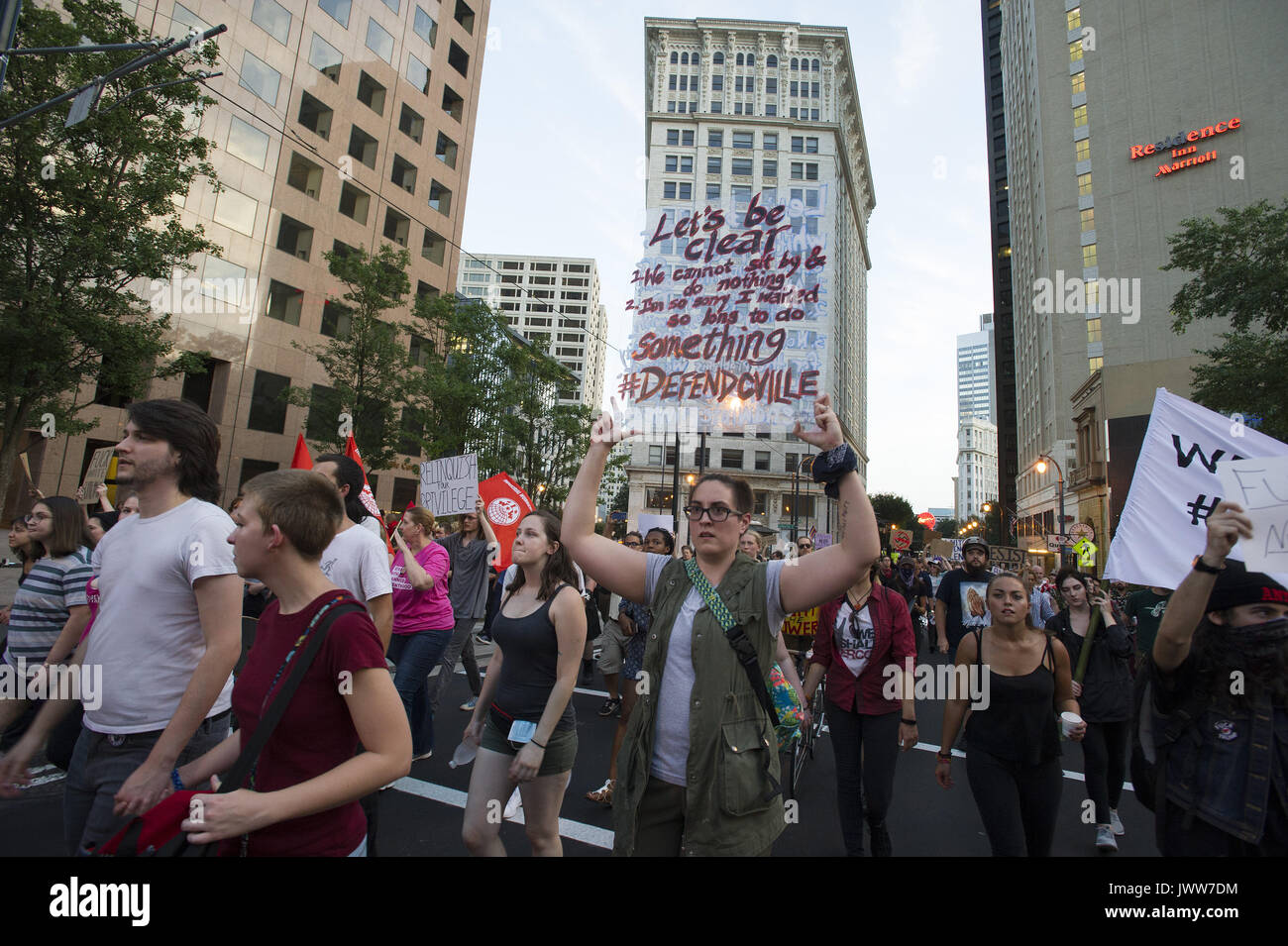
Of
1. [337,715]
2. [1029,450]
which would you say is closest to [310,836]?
[337,715]

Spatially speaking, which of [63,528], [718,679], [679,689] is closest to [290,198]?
[63,528]

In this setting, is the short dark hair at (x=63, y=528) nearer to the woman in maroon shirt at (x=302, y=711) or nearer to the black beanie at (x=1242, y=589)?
the woman in maroon shirt at (x=302, y=711)

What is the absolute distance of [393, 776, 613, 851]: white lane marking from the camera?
460 centimetres

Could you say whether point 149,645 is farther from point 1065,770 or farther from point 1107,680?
point 1065,770

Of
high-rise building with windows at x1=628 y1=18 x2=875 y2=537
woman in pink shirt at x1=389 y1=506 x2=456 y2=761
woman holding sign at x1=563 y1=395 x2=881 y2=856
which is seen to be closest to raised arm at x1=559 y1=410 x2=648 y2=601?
woman holding sign at x1=563 y1=395 x2=881 y2=856

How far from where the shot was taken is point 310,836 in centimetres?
190

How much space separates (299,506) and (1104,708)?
5.87 meters

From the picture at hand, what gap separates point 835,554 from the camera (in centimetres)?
238

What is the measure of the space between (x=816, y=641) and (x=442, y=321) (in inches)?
1086

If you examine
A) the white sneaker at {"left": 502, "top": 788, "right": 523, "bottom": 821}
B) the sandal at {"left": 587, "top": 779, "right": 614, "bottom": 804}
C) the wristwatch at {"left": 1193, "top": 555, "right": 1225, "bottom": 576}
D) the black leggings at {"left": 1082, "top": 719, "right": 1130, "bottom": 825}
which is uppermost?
the wristwatch at {"left": 1193, "top": 555, "right": 1225, "bottom": 576}

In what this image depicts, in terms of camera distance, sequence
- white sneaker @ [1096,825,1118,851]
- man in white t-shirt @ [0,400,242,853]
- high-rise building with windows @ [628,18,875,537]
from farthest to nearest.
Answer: high-rise building with windows @ [628,18,875,537]
white sneaker @ [1096,825,1118,851]
man in white t-shirt @ [0,400,242,853]

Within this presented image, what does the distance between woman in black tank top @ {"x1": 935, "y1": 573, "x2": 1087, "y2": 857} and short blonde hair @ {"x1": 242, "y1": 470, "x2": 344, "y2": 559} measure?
144 inches

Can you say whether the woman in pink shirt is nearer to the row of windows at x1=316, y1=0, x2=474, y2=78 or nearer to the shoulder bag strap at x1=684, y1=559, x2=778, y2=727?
the shoulder bag strap at x1=684, y1=559, x2=778, y2=727

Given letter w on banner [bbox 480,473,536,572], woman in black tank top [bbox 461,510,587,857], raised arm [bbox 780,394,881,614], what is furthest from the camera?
letter w on banner [bbox 480,473,536,572]
